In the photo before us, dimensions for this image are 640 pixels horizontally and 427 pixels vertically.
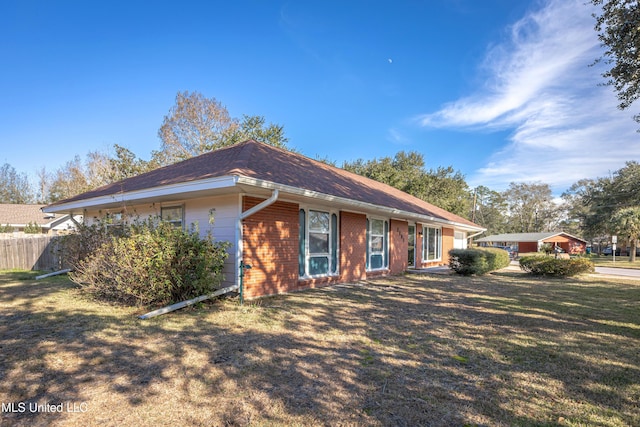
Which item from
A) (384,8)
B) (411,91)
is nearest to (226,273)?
(384,8)

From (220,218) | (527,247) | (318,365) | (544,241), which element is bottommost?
(527,247)

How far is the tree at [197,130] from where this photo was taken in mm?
26875

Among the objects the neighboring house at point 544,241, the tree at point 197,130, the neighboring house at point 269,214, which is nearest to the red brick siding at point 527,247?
the neighboring house at point 544,241

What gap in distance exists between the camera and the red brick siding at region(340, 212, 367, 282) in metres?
10.5

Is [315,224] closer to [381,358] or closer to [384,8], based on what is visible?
[381,358]

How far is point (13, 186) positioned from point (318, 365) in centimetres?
5191

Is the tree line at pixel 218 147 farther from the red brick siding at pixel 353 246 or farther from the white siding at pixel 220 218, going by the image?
the white siding at pixel 220 218

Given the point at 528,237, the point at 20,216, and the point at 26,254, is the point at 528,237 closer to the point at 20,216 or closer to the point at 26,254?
the point at 26,254

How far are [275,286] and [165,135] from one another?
23.6 metres

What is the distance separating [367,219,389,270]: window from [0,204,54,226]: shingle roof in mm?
29131

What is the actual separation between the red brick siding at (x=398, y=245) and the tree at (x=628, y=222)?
32.6m

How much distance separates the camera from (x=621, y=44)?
6031 millimetres

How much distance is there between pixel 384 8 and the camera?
11.0m

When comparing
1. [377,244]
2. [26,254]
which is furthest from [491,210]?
[26,254]
